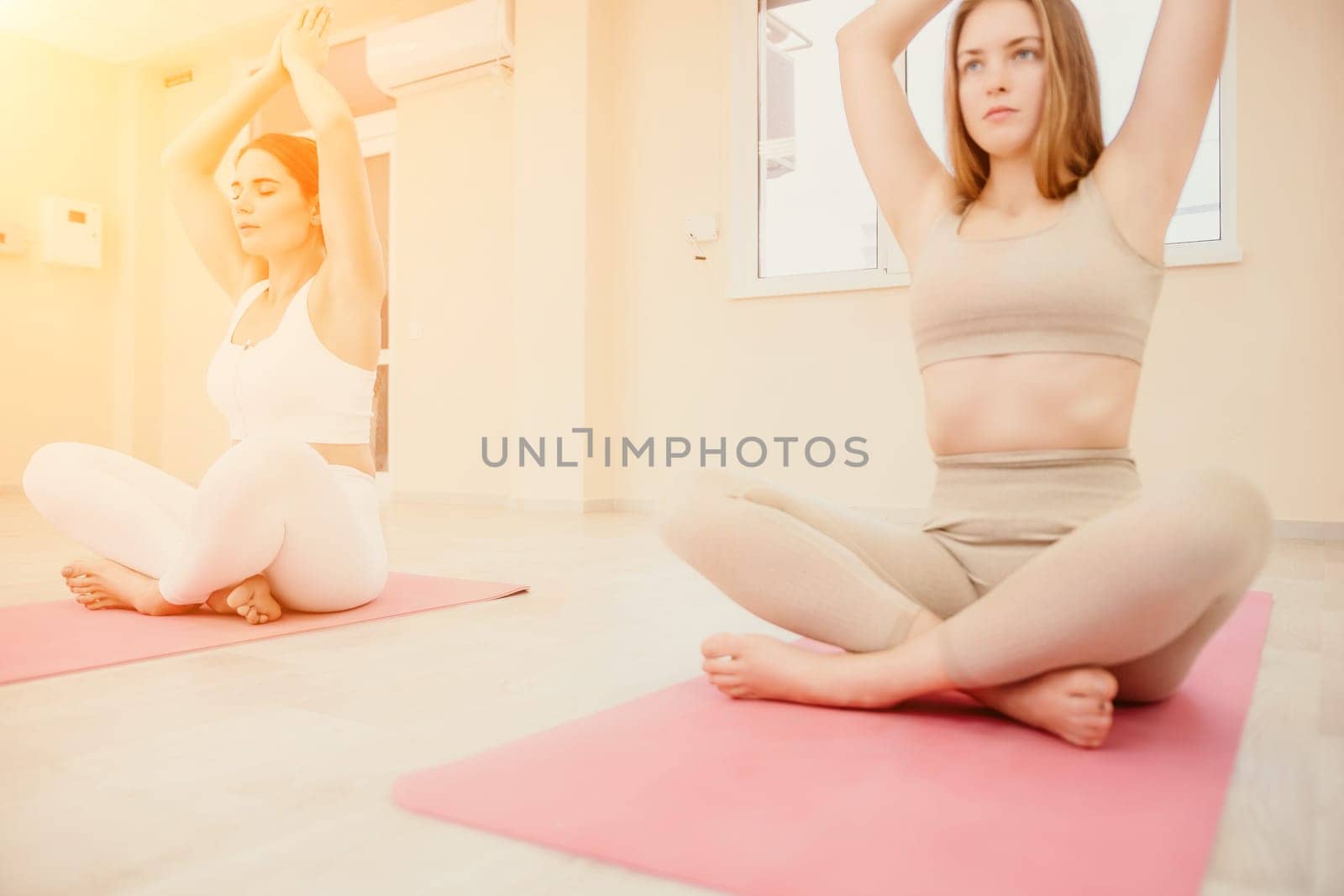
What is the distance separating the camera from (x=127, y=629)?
171 cm

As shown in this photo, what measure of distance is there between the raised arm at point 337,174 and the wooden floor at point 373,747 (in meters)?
0.71

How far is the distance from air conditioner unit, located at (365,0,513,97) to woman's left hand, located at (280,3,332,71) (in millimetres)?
3329

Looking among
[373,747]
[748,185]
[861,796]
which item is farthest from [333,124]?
[748,185]

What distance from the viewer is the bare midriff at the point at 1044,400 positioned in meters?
1.11

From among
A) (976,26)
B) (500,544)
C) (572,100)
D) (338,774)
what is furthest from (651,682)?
(572,100)

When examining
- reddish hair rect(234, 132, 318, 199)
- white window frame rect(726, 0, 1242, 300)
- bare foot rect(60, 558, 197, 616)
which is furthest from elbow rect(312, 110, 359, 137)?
white window frame rect(726, 0, 1242, 300)

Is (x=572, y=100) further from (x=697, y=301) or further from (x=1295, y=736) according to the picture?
(x=1295, y=736)

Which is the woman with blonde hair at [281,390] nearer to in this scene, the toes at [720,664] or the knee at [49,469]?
the knee at [49,469]

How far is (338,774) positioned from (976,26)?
117cm

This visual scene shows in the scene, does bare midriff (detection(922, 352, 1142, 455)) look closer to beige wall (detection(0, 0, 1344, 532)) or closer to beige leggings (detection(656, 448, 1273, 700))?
beige leggings (detection(656, 448, 1273, 700))

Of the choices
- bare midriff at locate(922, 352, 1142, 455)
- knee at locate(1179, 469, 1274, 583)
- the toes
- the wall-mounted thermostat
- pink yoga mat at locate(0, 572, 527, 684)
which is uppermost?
the wall-mounted thermostat

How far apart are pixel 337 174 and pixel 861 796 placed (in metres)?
1.58

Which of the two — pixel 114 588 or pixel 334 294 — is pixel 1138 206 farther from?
pixel 114 588

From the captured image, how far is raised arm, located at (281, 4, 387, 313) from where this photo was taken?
184cm
